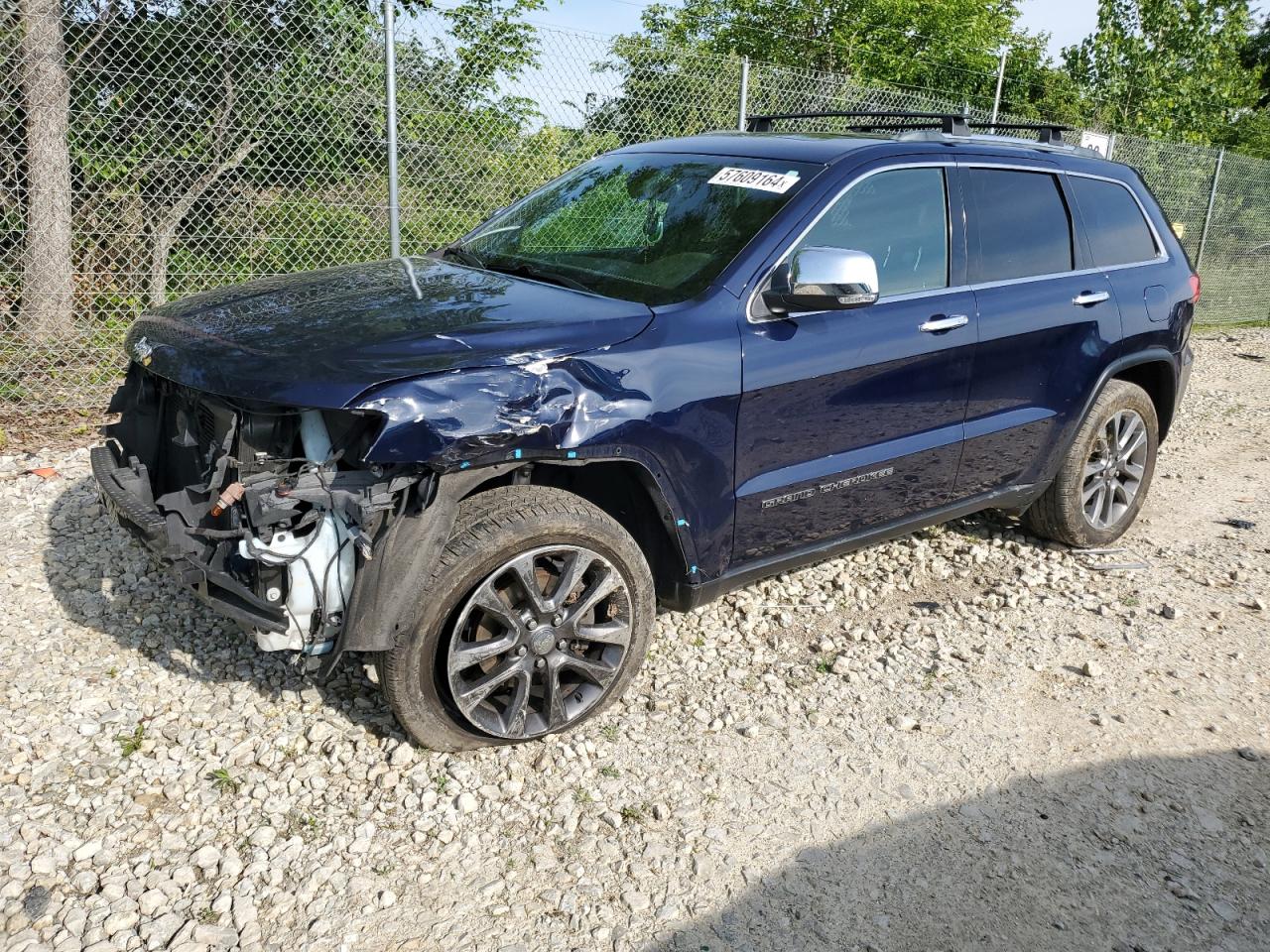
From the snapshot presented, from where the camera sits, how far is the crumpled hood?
275 cm

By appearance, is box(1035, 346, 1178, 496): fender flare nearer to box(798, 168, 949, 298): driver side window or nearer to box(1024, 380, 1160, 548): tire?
box(1024, 380, 1160, 548): tire

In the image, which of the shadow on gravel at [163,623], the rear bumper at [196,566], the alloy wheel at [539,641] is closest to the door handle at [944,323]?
the alloy wheel at [539,641]

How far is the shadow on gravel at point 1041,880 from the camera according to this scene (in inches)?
102

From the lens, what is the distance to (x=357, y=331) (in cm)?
297

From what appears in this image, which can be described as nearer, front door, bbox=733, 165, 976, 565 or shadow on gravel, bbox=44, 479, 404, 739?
front door, bbox=733, 165, 976, 565

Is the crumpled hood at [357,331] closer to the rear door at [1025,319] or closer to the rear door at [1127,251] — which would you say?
the rear door at [1025,319]

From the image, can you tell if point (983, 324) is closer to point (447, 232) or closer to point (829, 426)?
point (829, 426)

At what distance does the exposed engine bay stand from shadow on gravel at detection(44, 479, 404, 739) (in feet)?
1.68

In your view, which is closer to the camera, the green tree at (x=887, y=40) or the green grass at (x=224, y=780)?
the green grass at (x=224, y=780)

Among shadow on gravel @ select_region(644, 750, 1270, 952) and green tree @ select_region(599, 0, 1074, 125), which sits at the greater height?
green tree @ select_region(599, 0, 1074, 125)

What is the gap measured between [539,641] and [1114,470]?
334 cm

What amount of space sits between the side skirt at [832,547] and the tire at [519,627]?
199 mm

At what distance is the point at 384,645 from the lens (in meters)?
2.82

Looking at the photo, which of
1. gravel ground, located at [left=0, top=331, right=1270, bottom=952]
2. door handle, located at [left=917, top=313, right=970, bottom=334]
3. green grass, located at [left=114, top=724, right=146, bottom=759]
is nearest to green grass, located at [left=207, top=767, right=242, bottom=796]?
gravel ground, located at [left=0, top=331, right=1270, bottom=952]
